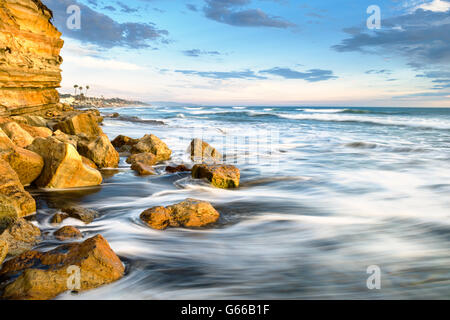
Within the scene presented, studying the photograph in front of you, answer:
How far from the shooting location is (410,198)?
238 inches

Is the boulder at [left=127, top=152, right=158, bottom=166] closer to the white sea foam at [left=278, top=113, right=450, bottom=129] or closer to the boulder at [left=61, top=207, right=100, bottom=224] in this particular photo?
the boulder at [left=61, top=207, right=100, bottom=224]

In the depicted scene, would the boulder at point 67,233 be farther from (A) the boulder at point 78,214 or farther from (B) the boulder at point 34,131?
(B) the boulder at point 34,131

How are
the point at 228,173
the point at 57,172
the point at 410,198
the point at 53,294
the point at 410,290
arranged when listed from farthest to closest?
the point at 228,173 < the point at 410,198 < the point at 57,172 < the point at 410,290 < the point at 53,294

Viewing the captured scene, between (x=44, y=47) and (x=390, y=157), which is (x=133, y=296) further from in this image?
(x=44, y=47)

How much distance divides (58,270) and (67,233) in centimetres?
124

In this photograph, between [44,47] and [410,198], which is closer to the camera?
[410,198]

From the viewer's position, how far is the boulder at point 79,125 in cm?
1003

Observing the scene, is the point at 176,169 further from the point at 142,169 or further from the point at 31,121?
the point at 31,121

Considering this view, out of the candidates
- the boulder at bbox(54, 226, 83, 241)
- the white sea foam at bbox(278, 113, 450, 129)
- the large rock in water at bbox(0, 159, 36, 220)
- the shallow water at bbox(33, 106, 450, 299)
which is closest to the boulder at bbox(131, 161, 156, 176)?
the shallow water at bbox(33, 106, 450, 299)

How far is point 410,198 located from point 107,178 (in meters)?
6.46

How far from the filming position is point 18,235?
3.24 metres

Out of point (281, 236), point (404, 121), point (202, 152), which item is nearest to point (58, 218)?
point (281, 236)
